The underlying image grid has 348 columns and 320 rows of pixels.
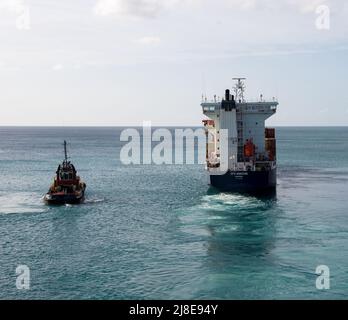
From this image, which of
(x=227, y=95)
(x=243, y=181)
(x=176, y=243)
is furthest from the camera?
(x=227, y=95)

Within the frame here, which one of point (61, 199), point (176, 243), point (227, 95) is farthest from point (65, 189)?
point (227, 95)

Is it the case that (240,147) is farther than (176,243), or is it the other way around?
(240,147)

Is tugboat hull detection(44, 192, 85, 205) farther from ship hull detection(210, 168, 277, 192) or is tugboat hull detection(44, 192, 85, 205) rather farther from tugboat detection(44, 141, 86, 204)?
ship hull detection(210, 168, 277, 192)

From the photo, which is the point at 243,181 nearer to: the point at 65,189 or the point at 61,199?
the point at 65,189

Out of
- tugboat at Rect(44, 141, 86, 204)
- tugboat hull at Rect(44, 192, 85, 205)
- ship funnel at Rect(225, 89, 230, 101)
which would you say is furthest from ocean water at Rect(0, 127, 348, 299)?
ship funnel at Rect(225, 89, 230, 101)

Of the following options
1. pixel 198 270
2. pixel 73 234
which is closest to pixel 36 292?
pixel 198 270

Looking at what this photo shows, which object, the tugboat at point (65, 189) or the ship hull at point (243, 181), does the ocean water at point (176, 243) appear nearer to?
the ship hull at point (243, 181)
